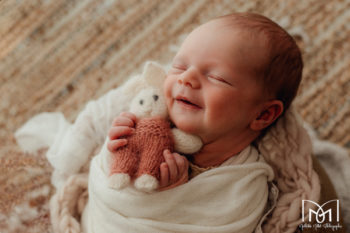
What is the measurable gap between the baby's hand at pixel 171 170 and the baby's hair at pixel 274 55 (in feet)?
0.84

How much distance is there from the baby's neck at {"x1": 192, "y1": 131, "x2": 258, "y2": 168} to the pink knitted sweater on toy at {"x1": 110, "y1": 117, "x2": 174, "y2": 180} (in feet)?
0.41

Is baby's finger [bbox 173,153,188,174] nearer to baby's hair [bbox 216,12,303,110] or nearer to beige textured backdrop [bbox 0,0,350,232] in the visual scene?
baby's hair [bbox 216,12,303,110]

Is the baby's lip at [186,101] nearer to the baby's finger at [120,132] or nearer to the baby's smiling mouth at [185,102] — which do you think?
the baby's smiling mouth at [185,102]

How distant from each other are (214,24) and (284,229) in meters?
0.52

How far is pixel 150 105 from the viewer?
761mm

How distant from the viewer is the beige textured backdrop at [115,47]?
118 centimetres

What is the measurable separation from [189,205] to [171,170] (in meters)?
0.13

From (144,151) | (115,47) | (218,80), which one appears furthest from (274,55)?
(115,47)

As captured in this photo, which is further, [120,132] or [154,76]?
[154,76]

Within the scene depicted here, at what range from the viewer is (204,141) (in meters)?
0.80

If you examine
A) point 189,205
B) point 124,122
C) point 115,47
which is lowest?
point 189,205

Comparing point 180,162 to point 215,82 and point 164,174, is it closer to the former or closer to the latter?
point 164,174

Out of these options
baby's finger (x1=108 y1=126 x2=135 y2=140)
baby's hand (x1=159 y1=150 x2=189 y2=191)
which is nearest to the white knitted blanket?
baby's hand (x1=159 y1=150 x2=189 y2=191)

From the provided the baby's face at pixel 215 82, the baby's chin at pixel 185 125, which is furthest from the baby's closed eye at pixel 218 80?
the baby's chin at pixel 185 125
